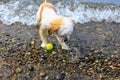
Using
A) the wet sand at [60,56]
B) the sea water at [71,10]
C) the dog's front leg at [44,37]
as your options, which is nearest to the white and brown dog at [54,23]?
the dog's front leg at [44,37]

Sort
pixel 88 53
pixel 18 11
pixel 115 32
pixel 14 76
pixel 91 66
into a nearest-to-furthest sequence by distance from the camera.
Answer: pixel 14 76
pixel 91 66
pixel 88 53
pixel 115 32
pixel 18 11

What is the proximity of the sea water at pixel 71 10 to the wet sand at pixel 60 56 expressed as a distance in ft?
2.17

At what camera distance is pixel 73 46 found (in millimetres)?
6773

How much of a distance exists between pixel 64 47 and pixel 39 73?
1.07 meters

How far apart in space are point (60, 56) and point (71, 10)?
9.34 ft

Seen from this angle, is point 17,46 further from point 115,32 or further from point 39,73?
point 115,32

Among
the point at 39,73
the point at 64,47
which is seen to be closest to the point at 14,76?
the point at 39,73

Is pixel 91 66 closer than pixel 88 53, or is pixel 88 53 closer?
pixel 91 66

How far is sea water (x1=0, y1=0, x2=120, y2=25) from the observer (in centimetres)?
841

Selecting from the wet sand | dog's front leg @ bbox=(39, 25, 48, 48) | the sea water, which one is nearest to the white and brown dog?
dog's front leg @ bbox=(39, 25, 48, 48)

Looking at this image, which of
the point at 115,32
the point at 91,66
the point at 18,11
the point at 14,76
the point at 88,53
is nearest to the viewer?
the point at 14,76

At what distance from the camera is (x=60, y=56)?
20.6 feet

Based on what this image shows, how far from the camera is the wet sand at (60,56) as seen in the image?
5676 millimetres

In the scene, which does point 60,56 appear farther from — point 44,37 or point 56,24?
point 56,24
